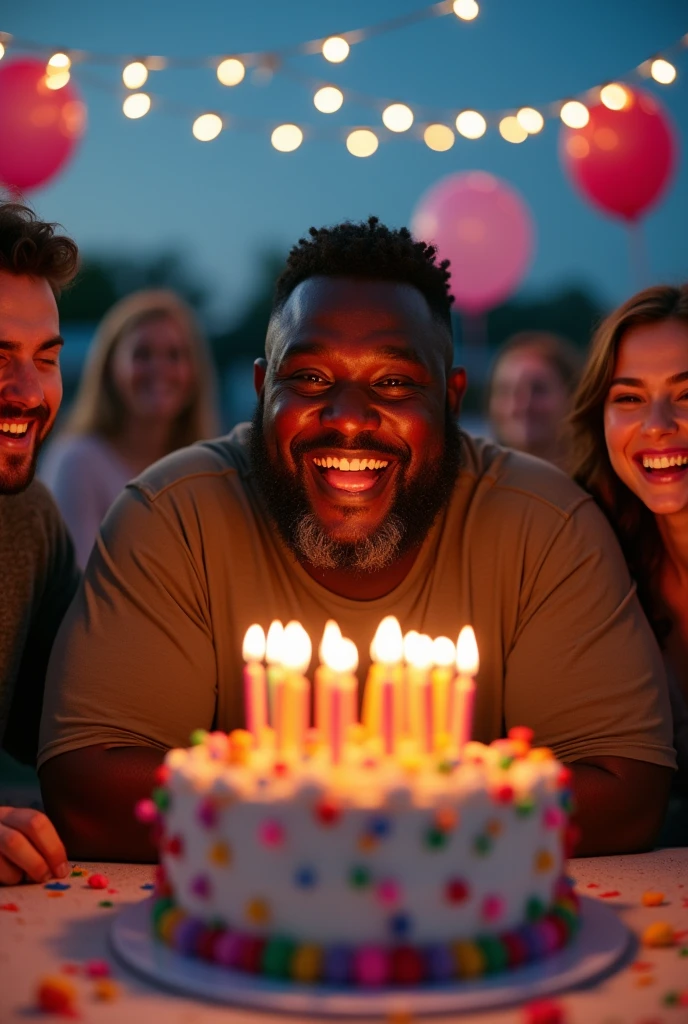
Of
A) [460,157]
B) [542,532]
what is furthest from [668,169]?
[460,157]

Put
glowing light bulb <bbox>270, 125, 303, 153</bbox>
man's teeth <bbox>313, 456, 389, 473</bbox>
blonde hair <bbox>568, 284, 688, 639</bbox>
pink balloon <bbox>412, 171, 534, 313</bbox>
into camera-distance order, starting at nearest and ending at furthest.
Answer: man's teeth <bbox>313, 456, 389, 473</bbox> < blonde hair <bbox>568, 284, 688, 639</bbox> < glowing light bulb <bbox>270, 125, 303, 153</bbox> < pink balloon <bbox>412, 171, 534, 313</bbox>

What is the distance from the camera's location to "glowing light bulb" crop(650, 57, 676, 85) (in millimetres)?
4977

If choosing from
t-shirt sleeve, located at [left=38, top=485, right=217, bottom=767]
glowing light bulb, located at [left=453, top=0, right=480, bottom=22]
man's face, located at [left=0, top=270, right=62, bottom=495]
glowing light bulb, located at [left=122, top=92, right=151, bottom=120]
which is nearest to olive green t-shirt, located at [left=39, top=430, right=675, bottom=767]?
t-shirt sleeve, located at [left=38, top=485, right=217, bottom=767]

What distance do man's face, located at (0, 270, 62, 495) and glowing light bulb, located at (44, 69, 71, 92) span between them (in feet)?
7.52

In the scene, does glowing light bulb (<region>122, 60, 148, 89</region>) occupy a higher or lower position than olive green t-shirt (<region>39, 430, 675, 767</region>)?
higher

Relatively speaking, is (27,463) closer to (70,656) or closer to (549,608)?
(70,656)

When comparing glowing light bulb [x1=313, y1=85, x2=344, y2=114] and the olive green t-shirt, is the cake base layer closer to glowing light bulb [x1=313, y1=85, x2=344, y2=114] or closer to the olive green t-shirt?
the olive green t-shirt

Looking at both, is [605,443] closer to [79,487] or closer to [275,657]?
[275,657]

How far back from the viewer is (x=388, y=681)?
2.13 metres

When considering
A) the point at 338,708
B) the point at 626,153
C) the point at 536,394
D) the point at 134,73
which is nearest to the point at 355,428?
the point at 338,708

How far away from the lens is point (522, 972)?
1.95m

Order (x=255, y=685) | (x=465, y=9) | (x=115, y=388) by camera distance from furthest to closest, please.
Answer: (x=115, y=388), (x=465, y=9), (x=255, y=685)

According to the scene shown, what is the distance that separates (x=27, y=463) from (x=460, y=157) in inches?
740

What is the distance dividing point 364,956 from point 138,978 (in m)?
0.35
